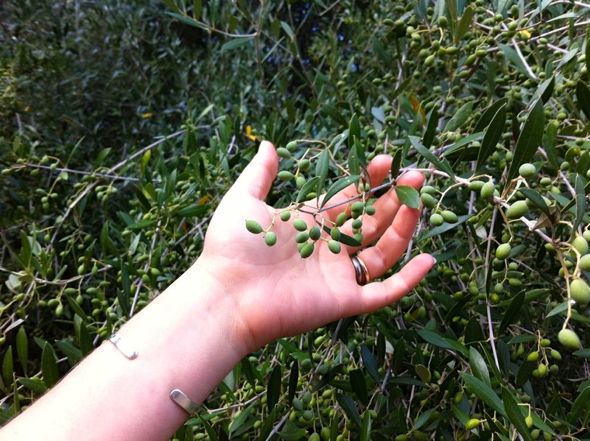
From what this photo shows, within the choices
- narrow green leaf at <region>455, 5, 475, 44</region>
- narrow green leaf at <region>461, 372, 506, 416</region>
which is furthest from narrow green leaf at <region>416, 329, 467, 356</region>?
narrow green leaf at <region>455, 5, 475, 44</region>

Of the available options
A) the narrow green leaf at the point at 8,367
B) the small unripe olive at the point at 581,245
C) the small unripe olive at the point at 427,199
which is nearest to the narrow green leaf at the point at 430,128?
the small unripe olive at the point at 427,199

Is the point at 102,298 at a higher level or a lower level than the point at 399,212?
lower

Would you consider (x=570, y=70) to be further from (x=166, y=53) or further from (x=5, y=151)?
(x=166, y=53)

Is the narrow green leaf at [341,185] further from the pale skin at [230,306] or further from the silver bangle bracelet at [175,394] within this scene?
the silver bangle bracelet at [175,394]

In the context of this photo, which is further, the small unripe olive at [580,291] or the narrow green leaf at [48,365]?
the narrow green leaf at [48,365]

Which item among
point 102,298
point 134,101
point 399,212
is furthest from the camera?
point 134,101

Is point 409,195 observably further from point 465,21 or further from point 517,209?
point 465,21

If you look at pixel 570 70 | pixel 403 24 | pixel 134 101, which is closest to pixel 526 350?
pixel 570 70
